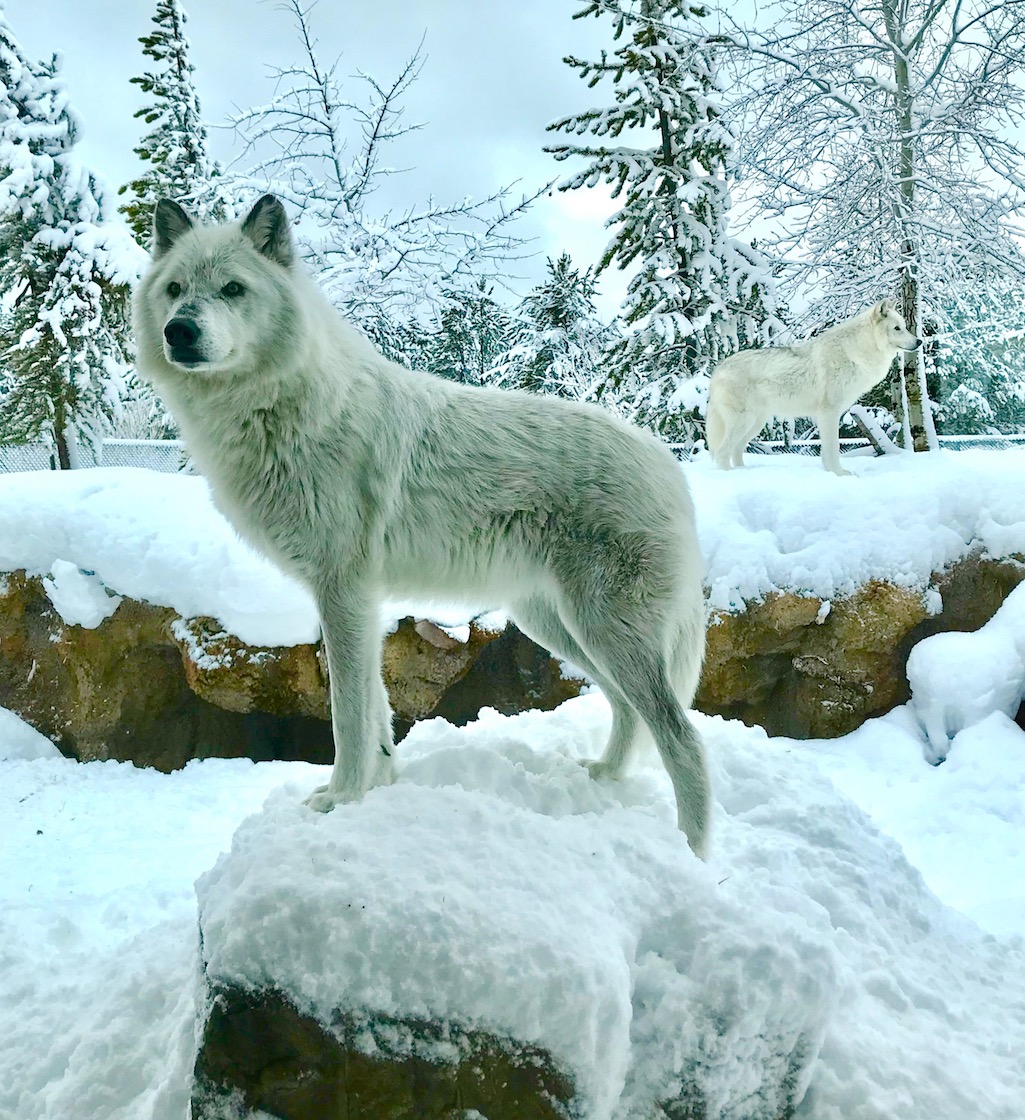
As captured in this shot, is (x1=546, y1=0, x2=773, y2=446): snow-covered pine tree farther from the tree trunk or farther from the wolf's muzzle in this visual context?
the wolf's muzzle

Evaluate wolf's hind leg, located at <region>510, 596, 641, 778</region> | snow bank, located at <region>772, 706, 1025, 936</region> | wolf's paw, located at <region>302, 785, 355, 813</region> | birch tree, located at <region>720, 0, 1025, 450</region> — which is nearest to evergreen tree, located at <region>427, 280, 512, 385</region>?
birch tree, located at <region>720, 0, 1025, 450</region>

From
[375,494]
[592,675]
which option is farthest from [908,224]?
[375,494]

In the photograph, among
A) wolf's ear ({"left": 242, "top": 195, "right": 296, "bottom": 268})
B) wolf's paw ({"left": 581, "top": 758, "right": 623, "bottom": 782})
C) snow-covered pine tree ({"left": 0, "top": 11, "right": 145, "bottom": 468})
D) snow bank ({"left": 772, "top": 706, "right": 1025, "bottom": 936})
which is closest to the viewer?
wolf's ear ({"left": 242, "top": 195, "right": 296, "bottom": 268})

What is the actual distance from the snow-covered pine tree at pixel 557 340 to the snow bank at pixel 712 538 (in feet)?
28.3

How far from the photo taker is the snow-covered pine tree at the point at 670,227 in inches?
391

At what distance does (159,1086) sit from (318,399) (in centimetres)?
194

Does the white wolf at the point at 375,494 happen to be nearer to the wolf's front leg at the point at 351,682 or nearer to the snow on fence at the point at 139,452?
the wolf's front leg at the point at 351,682

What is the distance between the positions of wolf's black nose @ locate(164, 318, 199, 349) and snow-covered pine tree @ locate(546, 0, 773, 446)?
819 centimetres

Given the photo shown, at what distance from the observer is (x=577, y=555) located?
2.46 m

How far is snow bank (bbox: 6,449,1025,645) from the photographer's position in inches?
198

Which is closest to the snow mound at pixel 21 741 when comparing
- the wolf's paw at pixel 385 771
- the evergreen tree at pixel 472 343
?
the wolf's paw at pixel 385 771

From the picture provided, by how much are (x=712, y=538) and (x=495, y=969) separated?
13.1ft

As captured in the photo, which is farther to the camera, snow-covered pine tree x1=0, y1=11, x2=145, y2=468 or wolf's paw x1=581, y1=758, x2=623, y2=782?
snow-covered pine tree x1=0, y1=11, x2=145, y2=468

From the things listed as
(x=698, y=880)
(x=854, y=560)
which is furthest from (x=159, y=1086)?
(x=854, y=560)
